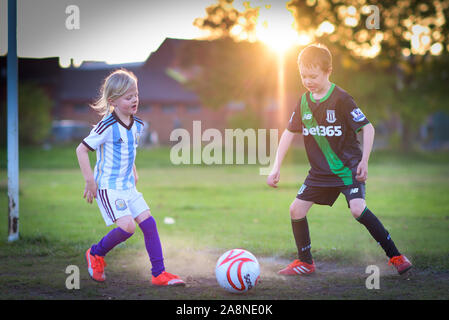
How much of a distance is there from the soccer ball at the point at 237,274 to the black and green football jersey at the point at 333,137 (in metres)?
1.05

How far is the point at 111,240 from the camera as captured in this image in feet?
15.1

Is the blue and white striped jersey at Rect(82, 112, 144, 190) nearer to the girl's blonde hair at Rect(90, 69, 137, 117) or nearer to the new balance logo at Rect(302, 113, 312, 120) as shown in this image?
the girl's blonde hair at Rect(90, 69, 137, 117)

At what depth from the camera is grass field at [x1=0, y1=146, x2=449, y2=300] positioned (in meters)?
4.34

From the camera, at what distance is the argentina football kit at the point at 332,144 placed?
470 cm

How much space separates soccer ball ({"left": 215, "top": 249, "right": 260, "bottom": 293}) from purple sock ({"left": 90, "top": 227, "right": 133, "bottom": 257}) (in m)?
0.90

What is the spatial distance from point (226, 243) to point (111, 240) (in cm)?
223

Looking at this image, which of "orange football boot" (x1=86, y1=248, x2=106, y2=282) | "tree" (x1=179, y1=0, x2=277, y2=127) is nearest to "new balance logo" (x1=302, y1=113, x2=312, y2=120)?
"orange football boot" (x1=86, y1=248, x2=106, y2=282)

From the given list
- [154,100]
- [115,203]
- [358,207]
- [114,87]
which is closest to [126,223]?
[115,203]

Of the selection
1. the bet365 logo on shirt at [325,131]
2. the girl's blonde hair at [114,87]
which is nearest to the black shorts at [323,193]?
the bet365 logo on shirt at [325,131]

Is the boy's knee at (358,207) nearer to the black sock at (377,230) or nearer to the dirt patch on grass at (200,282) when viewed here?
the black sock at (377,230)

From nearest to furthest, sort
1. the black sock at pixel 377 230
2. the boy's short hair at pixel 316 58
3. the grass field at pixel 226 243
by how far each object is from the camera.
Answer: the grass field at pixel 226 243
the boy's short hair at pixel 316 58
the black sock at pixel 377 230

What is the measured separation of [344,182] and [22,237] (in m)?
4.12

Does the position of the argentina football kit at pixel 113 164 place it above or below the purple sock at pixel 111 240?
above
